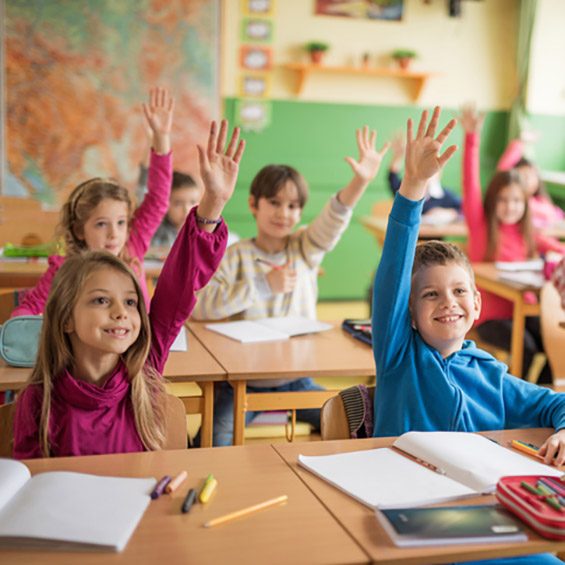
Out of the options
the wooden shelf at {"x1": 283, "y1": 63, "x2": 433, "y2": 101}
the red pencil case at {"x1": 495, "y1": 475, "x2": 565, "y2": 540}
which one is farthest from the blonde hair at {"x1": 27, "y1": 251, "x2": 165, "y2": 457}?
the wooden shelf at {"x1": 283, "y1": 63, "x2": 433, "y2": 101}

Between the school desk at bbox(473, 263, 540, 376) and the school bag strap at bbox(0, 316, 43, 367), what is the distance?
2.19 metres

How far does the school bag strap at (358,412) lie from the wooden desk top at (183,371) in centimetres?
48

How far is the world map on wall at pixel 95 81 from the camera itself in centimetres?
604

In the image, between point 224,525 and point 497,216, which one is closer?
point 224,525

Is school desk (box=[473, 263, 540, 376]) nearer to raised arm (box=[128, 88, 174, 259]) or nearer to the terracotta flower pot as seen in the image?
raised arm (box=[128, 88, 174, 259])

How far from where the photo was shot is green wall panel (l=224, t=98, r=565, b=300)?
21.5 feet

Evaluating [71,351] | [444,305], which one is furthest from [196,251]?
[444,305]

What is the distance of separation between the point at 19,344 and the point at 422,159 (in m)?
1.22

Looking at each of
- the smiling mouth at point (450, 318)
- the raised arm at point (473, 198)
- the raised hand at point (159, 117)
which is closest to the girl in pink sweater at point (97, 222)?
the raised hand at point (159, 117)

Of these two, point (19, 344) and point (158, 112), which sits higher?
point (158, 112)

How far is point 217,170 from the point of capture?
6.57 ft

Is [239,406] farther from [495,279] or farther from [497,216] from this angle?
[497,216]

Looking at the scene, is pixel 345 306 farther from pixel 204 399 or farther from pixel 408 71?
pixel 204 399

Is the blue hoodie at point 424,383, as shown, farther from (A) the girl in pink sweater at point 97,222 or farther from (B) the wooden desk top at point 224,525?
(A) the girl in pink sweater at point 97,222
